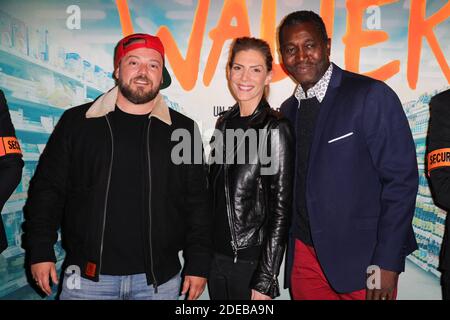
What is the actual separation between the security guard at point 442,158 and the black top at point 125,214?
1.59 meters

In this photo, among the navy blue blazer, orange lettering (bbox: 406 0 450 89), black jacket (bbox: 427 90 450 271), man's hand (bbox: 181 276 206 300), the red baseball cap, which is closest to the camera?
black jacket (bbox: 427 90 450 271)

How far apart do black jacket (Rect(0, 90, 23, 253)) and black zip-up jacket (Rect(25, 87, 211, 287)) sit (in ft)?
0.51

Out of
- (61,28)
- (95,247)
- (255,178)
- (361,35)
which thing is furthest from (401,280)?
(61,28)

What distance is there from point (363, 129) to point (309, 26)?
2.43 ft

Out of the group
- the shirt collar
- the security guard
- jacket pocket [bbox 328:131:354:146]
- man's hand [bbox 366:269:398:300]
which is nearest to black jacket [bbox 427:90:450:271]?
the security guard

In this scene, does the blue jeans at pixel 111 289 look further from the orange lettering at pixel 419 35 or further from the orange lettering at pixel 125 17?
the orange lettering at pixel 419 35

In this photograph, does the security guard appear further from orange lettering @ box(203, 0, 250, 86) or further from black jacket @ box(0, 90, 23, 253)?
black jacket @ box(0, 90, 23, 253)

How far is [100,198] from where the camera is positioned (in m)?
1.98

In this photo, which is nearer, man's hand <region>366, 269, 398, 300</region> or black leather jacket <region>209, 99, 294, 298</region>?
man's hand <region>366, 269, 398, 300</region>

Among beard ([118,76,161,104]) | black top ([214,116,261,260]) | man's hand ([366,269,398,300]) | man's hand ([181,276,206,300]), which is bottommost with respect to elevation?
man's hand ([181,276,206,300])

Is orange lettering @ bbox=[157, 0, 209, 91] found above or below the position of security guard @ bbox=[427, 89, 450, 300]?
above

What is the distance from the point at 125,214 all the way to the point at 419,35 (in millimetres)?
2900

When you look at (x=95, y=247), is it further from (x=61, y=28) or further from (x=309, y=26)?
(x=61, y=28)

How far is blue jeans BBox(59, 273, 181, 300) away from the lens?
1.96 m
